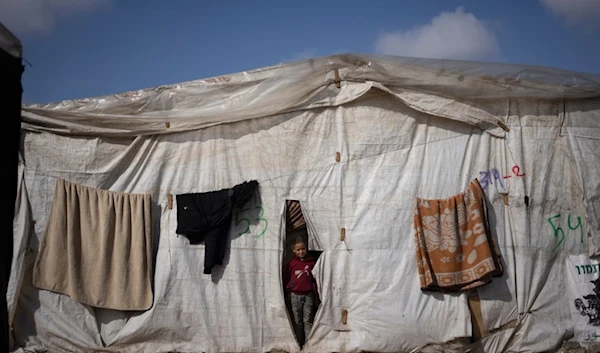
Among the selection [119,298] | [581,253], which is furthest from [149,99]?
[581,253]

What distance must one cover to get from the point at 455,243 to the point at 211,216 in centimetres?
252

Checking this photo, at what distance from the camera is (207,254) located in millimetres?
6352

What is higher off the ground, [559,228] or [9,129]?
[9,129]

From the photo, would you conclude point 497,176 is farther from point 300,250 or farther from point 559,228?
point 300,250

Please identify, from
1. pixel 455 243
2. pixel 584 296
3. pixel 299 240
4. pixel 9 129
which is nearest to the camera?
pixel 9 129

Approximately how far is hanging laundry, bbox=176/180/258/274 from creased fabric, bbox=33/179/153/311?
428 mm

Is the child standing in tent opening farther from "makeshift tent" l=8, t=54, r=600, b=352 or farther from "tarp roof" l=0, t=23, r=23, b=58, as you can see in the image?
"tarp roof" l=0, t=23, r=23, b=58

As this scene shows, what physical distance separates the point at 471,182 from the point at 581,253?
141cm

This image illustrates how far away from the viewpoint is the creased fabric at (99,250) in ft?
21.2

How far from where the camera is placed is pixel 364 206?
636 centimetres

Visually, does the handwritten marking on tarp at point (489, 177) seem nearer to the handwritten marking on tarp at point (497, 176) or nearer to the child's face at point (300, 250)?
the handwritten marking on tarp at point (497, 176)

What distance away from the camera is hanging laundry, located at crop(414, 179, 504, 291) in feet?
20.1

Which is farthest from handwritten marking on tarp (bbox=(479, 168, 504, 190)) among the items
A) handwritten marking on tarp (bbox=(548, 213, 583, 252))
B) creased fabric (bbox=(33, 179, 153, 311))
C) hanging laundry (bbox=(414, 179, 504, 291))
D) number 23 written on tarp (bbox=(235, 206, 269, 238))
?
creased fabric (bbox=(33, 179, 153, 311))

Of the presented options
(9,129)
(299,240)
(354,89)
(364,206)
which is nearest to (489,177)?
(364,206)
